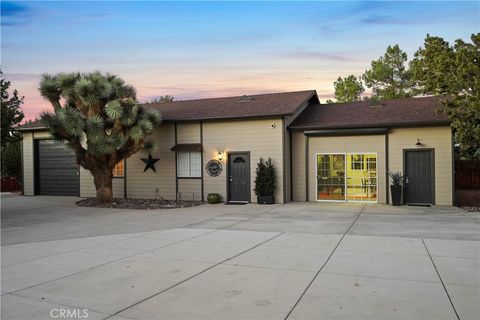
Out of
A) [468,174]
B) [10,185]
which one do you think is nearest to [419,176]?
[468,174]

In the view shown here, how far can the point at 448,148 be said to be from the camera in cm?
1350

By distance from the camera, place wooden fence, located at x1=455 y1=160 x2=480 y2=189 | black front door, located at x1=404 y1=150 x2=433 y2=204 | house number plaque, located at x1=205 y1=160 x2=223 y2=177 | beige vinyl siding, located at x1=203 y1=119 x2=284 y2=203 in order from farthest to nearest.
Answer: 1. wooden fence, located at x1=455 y1=160 x2=480 y2=189
2. house number plaque, located at x1=205 y1=160 x2=223 y2=177
3. beige vinyl siding, located at x1=203 y1=119 x2=284 y2=203
4. black front door, located at x1=404 y1=150 x2=433 y2=204

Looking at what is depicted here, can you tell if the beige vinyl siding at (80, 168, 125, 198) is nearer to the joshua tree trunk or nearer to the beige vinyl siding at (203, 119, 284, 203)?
the joshua tree trunk

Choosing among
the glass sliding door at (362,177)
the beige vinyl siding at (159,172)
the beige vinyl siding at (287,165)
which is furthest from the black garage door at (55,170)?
the glass sliding door at (362,177)

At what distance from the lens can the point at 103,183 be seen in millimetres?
15164

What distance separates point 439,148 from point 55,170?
1700 centimetres

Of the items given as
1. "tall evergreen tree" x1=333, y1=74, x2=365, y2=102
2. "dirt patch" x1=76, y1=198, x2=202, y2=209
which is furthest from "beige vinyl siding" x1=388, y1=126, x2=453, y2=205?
"tall evergreen tree" x1=333, y1=74, x2=365, y2=102

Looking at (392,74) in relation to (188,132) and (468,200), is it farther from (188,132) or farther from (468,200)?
(188,132)

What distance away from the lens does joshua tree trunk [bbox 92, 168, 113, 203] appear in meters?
15.1

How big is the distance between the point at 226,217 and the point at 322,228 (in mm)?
3175

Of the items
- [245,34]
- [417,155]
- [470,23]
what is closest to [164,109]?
[245,34]

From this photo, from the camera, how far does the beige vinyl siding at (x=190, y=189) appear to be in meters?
16.1

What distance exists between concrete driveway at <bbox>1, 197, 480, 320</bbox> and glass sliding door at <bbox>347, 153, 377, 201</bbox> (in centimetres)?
373

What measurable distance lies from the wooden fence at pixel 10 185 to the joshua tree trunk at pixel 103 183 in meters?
11.7
